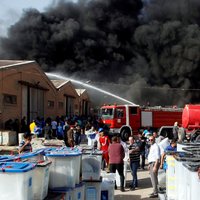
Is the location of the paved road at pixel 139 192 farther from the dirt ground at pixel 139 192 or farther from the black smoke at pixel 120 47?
the black smoke at pixel 120 47

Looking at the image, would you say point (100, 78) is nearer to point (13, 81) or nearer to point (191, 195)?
point (13, 81)

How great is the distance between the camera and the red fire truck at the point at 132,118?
1022 inches

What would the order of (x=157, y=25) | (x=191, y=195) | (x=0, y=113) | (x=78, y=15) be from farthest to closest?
1. (x=78, y=15)
2. (x=157, y=25)
3. (x=0, y=113)
4. (x=191, y=195)

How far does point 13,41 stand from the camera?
58.4m

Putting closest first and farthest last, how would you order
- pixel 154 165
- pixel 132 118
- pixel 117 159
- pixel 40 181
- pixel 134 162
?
pixel 40 181 → pixel 154 165 → pixel 117 159 → pixel 134 162 → pixel 132 118

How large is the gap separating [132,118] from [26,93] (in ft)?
23.9

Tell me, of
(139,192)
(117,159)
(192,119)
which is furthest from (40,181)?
(192,119)

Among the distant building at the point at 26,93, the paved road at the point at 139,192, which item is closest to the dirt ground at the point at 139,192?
the paved road at the point at 139,192

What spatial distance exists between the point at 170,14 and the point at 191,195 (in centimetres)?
6139

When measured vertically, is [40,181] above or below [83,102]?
below

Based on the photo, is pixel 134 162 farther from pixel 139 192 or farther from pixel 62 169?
pixel 62 169

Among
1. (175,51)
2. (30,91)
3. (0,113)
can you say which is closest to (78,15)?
(175,51)

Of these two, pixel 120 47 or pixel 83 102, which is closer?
pixel 83 102

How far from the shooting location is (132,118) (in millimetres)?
26484
